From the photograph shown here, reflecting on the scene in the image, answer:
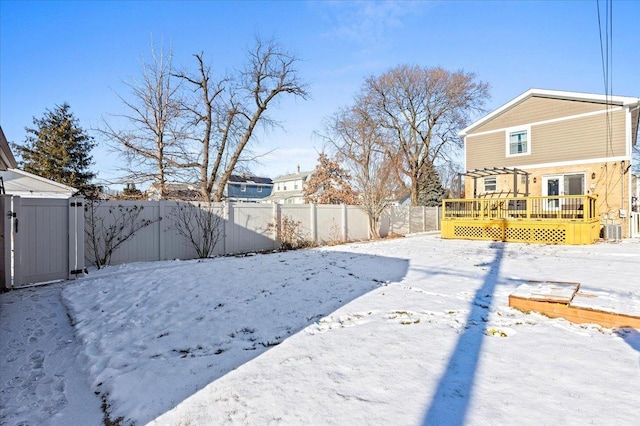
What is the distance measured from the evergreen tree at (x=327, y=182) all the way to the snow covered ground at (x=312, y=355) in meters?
17.2

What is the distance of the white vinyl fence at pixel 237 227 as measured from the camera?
820 centimetres

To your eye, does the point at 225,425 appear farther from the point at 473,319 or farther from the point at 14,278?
the point at 14,278

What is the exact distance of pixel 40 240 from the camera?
6.18 meters

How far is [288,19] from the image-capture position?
12172mm

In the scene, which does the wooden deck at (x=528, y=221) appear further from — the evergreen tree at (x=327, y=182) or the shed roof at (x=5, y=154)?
the shed roof at (x=5, y=154)

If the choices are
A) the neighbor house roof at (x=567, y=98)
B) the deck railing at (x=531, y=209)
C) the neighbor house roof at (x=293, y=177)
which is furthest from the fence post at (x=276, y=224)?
the neighbor house roof at (x=293, y=177)

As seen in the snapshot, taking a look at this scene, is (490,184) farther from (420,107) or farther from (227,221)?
(227,221)

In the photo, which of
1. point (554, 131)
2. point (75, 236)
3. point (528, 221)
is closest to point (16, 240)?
point (75, 236)

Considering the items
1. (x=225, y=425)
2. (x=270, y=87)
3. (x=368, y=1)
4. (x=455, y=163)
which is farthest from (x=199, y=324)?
(x=455, y=163)

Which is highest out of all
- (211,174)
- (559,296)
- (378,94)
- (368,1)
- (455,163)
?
(378,94)

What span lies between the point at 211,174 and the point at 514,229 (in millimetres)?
12352

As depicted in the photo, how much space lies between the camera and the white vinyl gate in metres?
5.78

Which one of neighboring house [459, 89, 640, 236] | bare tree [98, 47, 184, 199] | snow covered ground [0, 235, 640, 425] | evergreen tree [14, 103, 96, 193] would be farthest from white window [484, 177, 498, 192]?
evergreen tree [14, 103, 96, 193]

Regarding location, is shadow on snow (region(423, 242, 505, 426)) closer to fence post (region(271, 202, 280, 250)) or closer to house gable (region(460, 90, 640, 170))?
fence post (region(271, 202, 280, 250))
